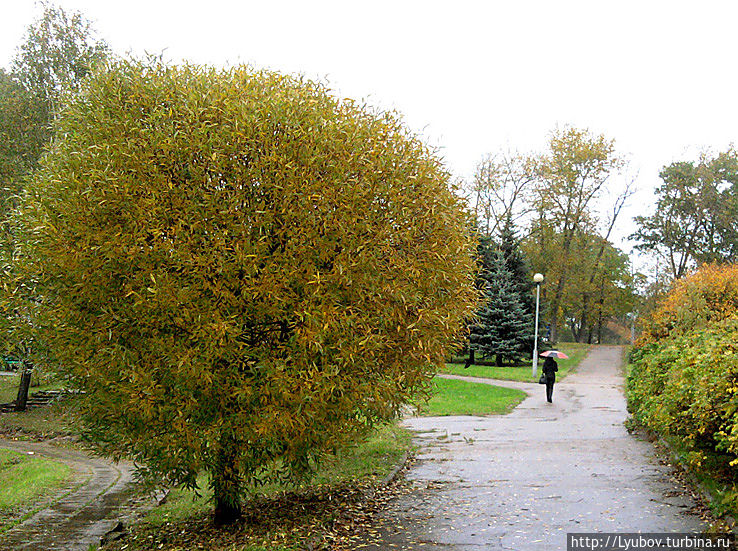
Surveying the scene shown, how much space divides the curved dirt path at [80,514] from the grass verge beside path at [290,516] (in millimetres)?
929

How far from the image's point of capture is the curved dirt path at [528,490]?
7.04m

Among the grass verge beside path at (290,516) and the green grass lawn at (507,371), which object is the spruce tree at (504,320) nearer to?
the green grass lawn at (507,371)

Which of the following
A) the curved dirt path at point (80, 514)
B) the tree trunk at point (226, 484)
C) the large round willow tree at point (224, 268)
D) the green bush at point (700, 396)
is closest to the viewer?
the green bush at point (700, 396)

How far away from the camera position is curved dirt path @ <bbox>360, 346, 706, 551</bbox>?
704 cm

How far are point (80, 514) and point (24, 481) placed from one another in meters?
4.25

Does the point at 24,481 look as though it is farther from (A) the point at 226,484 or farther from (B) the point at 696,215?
(B) the point at 696,215

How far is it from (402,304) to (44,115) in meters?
20.4

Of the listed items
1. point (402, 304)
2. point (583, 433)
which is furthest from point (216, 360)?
point (583, 433)

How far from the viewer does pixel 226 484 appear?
759cm

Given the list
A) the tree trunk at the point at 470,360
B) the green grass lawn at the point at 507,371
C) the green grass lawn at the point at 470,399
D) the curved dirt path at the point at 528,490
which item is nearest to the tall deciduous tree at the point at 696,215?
the green grass lawn at the point at 507,371

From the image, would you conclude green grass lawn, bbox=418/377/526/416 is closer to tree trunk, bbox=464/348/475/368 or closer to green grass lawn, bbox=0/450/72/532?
tree trunk, bbox=464/348/475/368

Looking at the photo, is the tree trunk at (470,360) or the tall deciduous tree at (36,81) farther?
the tree trunk at (470,360)

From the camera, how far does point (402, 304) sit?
7727 mm

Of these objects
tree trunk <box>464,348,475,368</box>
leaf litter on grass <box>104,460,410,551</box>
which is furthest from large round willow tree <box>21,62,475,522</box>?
tree trunk <box>464,348,475,368</box>
